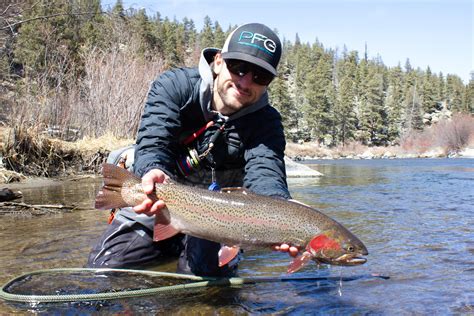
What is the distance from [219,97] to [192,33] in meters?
131

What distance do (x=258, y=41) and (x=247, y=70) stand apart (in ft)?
0.83

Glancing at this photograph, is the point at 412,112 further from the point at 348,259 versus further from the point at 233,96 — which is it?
the point at 348,259

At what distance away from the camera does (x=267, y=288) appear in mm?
4102

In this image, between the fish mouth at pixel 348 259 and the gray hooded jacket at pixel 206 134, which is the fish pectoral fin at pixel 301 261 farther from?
the gray hooded jacket at pixel 206 134

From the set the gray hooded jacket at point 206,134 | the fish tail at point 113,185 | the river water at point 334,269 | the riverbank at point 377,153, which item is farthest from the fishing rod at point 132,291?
the riverbank at point 377,153

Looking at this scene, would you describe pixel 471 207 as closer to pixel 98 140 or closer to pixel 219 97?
pixel 219 97

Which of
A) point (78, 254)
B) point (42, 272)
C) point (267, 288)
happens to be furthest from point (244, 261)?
point (42, 272)

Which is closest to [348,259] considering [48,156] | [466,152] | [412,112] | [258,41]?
[258,41]

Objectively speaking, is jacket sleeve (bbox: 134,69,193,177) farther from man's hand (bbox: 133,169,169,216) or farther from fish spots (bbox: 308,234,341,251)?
fish spots (bbox: 308,234,341,251)

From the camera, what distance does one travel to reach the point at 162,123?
3.85 m

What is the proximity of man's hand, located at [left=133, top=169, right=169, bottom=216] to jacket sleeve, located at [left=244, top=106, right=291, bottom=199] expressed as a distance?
946 millimetres

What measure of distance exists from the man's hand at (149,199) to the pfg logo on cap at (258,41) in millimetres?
1286

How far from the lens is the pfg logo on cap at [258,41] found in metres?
3.72

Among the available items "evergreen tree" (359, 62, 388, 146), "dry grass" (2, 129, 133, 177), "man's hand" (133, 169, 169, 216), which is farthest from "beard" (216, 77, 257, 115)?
"evergreen tree" (359, 62, 388, 146)
